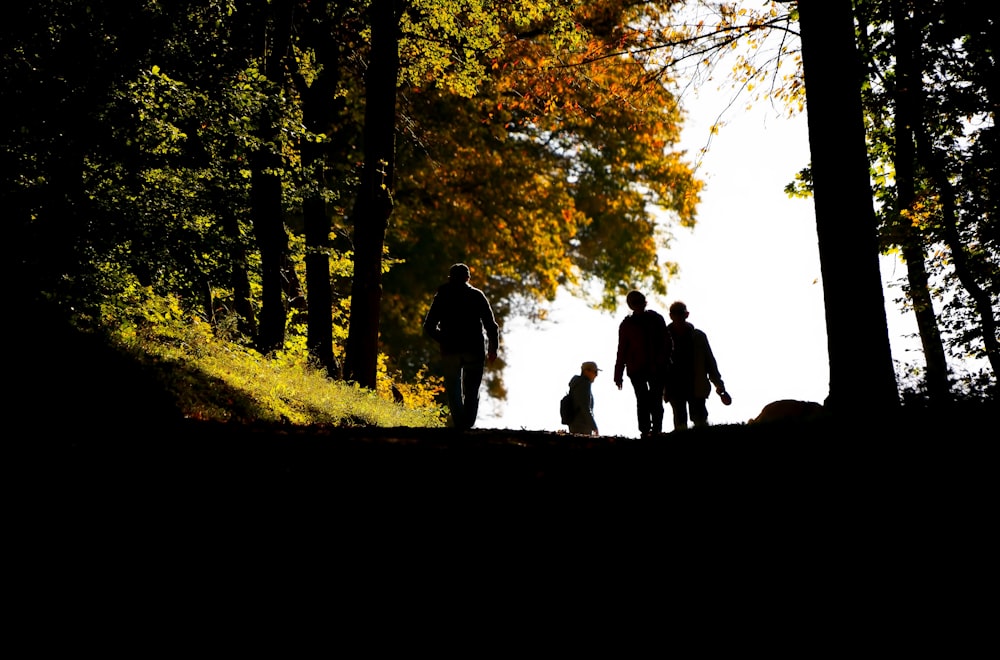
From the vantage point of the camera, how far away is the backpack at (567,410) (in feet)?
44.9

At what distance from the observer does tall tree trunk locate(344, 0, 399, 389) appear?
1586 centimetres

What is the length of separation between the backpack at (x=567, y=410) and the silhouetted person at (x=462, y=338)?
341cm

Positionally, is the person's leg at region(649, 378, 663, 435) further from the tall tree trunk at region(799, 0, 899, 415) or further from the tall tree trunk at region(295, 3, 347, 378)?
the tall tree trunk at region(295, 3, 347, 378)

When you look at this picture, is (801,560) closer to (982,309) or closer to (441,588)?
(441,588)

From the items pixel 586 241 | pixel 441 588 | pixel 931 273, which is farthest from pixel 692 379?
pixel 586 241

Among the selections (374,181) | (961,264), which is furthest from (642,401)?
(374,181)

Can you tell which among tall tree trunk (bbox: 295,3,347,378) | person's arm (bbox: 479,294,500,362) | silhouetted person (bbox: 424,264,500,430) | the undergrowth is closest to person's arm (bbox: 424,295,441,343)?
silhouetted person (bbox: 424,264,500,430)

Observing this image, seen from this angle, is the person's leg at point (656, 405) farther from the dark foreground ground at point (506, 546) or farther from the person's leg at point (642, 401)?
the dark foreground ground at point (506, 546)

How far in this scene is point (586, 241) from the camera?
101 ft

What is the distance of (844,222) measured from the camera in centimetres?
755

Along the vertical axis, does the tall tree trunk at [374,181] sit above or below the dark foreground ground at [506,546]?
above

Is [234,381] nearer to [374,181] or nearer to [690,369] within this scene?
[690,369]

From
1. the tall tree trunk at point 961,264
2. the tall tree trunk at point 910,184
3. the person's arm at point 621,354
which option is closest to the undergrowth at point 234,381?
the person's arm at point 621,354

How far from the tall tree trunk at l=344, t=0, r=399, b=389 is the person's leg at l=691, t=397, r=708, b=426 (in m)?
6.27
